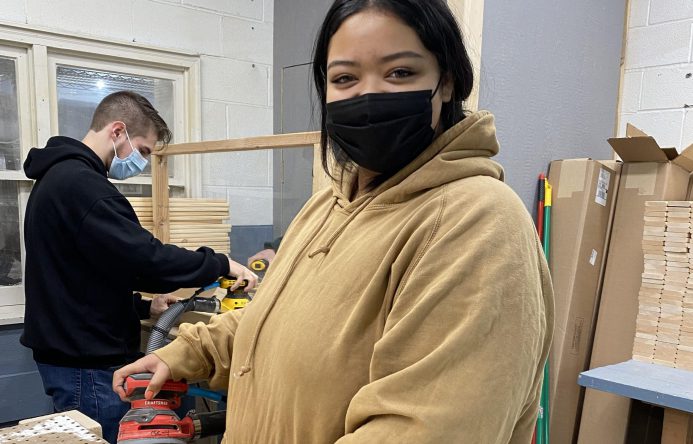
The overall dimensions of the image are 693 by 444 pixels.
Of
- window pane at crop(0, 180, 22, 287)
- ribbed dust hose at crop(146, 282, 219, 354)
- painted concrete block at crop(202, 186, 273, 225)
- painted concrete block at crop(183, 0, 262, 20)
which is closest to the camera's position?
ribbed dust hose at crop(146, 282, 219, 354)

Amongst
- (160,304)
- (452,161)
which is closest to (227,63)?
(160,304)

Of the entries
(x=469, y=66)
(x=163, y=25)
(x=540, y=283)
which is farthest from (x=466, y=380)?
(x=163, y=25)

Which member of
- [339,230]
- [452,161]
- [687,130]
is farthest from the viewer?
[687,130]

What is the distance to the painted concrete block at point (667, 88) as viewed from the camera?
7.39 ft

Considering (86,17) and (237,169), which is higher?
(86,17)

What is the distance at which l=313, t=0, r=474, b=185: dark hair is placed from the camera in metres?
0.74

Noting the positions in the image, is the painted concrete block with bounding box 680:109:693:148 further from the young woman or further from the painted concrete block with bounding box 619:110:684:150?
the young woman

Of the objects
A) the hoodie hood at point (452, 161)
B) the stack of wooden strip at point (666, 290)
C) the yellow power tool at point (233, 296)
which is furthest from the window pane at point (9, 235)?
the stack of wooden strip at point (666, 290)

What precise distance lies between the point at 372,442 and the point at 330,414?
4.6 inches

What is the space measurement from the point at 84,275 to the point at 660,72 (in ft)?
8.54

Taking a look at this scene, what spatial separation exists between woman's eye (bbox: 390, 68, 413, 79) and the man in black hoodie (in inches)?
50.9

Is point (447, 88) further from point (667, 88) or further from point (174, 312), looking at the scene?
point (667, 88)

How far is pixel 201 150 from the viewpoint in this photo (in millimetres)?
2127

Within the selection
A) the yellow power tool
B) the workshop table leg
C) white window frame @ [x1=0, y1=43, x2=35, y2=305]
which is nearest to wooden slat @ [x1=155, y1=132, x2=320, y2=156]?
the yellow power tool
